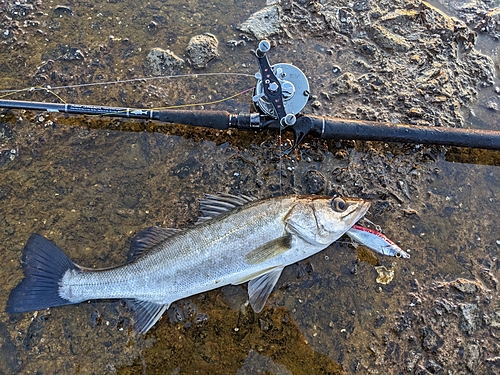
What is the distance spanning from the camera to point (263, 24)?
433 cm

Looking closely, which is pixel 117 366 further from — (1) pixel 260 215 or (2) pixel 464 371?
(2) pixel 464 371

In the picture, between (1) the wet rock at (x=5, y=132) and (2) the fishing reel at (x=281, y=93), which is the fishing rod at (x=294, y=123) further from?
(1) the wet rock at (x=5, y=132)

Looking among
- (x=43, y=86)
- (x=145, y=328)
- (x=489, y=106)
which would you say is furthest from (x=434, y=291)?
(x=43, y=86)

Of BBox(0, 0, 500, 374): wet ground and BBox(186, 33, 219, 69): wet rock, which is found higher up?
BBox(186, 33, 219, 69): wet rock

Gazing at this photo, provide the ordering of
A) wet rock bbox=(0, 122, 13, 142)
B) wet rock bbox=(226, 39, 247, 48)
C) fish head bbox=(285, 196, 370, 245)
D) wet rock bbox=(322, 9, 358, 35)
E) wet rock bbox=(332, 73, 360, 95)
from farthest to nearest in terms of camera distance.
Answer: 1. wet rock bbox=(322, 9, 358, 35)
2. wet rock bbox=(226, 39, 247, 48)
3. wet rock bbox=(332, 73, 360, 95)
4. wet rock bbox=(0, 122, 13, 142)
5. fish head bbox=(285, 196, 370, 245)

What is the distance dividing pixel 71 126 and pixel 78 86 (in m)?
0.48

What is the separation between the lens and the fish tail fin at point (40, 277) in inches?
126

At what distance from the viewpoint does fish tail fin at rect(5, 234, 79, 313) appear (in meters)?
3.21

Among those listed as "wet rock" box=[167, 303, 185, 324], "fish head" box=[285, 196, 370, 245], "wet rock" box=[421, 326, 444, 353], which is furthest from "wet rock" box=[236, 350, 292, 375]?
"wet rock" box=[421, 326, 444, 353]

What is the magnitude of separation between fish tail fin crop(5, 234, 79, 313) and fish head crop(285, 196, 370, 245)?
201cm

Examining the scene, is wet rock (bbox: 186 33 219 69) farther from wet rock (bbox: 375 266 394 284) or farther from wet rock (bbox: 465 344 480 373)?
wet rock (bbox: 465 344 480 373)

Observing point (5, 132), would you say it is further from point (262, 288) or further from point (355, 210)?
point (355, 210)

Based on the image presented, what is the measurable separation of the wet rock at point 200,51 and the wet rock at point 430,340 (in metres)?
3.51

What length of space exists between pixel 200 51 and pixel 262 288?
2.67 metres
